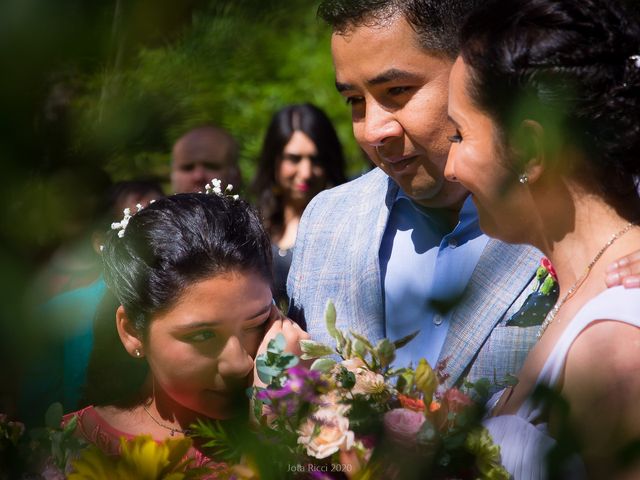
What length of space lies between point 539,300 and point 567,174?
2.41 feet

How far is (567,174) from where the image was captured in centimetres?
190

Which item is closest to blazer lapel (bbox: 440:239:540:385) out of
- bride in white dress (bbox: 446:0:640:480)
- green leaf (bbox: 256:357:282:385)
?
bride in white dress (bbox: 446:0:640:480)

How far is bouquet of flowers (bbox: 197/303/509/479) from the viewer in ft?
4.37

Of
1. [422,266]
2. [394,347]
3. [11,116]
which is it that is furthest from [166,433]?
[11,116]

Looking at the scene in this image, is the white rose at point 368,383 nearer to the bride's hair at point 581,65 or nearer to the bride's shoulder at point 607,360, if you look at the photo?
the bride's shoulder at point 607,360

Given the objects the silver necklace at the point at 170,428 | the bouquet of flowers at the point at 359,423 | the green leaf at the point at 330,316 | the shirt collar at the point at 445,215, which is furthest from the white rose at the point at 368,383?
the shirt collar at the point at 445,215

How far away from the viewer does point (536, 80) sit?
150 cm

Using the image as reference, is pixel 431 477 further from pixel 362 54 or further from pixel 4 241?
pixel 362 54

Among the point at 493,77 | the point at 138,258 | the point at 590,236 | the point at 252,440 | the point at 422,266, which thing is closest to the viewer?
the point at 252,440

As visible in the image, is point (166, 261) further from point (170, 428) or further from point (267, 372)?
point (267, 372)

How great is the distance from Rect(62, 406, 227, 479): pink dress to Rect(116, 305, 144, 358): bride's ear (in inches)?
9.0

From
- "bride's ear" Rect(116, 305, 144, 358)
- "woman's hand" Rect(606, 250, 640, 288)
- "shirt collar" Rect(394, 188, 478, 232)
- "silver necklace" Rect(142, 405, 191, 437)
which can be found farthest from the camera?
"shirt collar" Rect(394, 188, 478, 232)

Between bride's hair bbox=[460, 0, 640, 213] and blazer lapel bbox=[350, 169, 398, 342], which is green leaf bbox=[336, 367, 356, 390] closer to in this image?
bride's hair bbox=[460, 0, 640, 213]

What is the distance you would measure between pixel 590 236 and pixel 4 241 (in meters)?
1.46
